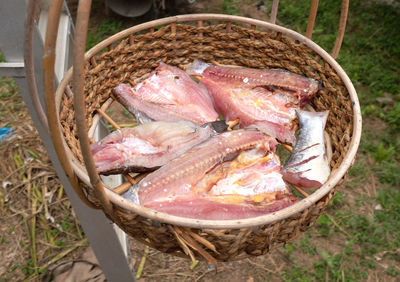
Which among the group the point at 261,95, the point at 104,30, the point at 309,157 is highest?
the point at 261,95

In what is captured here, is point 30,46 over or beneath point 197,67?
over

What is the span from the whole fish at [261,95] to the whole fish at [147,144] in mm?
193

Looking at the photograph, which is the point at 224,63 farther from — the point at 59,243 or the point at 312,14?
the point at 59,243

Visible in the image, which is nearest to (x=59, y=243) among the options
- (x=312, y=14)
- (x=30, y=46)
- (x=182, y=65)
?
(x=182, y=65)

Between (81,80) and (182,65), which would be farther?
(182,65)

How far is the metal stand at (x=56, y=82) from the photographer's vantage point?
1.42 metres

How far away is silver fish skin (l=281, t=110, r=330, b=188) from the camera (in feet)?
5.02

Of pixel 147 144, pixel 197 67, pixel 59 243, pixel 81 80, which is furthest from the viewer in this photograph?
pixel 59 243

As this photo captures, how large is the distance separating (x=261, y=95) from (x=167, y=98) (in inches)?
19.5

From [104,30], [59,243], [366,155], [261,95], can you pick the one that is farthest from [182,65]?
[104,30]

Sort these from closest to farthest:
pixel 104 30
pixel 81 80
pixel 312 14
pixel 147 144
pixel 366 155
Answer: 1. pixel 81 80
2. pixel 147 144
3. pixel 312 14
4. pixel 366 155
5. pixel 104 30

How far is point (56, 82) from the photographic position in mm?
1668

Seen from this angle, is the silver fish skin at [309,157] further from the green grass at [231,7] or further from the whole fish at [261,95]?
the green grass at [231,7]

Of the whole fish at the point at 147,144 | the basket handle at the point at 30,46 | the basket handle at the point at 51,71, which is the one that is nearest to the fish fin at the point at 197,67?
the whole fish at the point at 147,144
